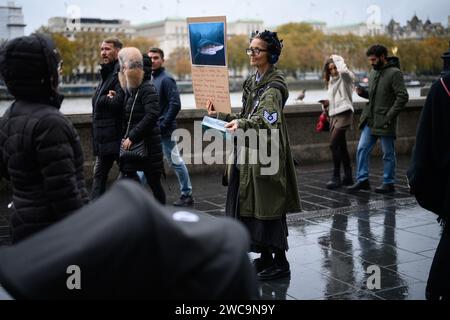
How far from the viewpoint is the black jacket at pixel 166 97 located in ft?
24.8

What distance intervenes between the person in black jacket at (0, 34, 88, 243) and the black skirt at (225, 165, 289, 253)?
192 cm

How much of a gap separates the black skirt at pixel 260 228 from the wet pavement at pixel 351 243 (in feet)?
0.98

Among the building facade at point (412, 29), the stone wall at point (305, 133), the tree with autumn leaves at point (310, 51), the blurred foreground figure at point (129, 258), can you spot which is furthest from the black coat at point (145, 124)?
the tree with autumn leaves at point (310, 51)

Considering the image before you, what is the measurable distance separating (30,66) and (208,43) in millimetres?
2054

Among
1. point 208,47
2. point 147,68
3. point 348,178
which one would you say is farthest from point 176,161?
point 208,47

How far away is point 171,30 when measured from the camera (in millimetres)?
145125

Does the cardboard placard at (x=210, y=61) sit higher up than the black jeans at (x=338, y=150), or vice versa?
the cardboard placard at (x=210, y=61)

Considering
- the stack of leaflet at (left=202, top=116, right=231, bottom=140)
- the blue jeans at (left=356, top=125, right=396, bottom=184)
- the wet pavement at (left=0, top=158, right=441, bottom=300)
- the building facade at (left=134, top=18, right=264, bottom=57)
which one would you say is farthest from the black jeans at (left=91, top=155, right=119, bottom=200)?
the building facade at (left=134, top=18, right=264, bottom=57)

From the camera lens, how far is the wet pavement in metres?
4.61

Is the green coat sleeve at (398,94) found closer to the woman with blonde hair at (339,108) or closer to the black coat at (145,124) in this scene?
the woman with blonde hair at (339,108)

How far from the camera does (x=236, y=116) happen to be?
4.96m
